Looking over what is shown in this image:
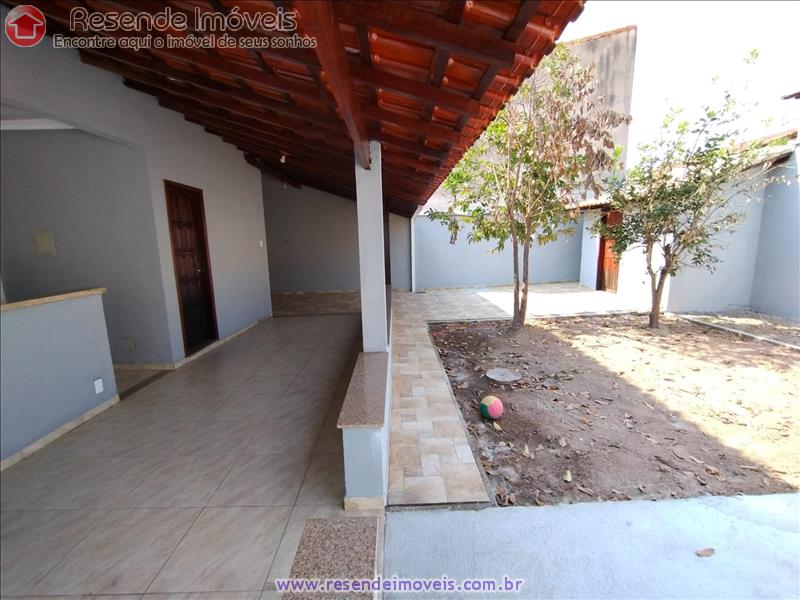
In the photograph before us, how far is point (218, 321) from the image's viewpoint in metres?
5.25

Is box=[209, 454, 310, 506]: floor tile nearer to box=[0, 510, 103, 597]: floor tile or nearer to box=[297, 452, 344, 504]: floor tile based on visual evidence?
box=[297, 452, 344, 504]: floor tile

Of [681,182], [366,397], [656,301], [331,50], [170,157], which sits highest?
[170,157]

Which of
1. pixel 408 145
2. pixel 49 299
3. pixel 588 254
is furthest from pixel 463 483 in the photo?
pixel 588 254

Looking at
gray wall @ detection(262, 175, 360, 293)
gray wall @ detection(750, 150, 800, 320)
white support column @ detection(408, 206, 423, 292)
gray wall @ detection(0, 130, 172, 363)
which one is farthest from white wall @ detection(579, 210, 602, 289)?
gray wall @ detection(0, 130, 172, 363)

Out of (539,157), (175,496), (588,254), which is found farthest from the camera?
(588,254)

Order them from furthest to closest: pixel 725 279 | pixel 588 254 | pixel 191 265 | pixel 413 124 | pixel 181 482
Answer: pixel 588 254
pixel 725 279
pixel 191 265
pixel 413 124
pixel 181 482

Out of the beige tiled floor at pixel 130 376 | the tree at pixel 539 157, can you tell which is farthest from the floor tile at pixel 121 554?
the tree at pixel 539 157

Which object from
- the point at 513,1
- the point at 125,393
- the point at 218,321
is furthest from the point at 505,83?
the point at 218,321

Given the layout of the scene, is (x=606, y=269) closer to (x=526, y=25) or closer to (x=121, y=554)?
(x=526, y=25)

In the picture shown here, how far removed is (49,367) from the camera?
211 cm

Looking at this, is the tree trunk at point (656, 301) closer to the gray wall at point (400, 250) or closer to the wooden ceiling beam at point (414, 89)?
the wooden ceiling beam at point (414, 89)

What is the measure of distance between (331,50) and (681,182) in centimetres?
650

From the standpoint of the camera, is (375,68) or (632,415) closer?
(375,68)

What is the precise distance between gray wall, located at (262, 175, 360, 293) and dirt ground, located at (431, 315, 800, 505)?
6253mm
